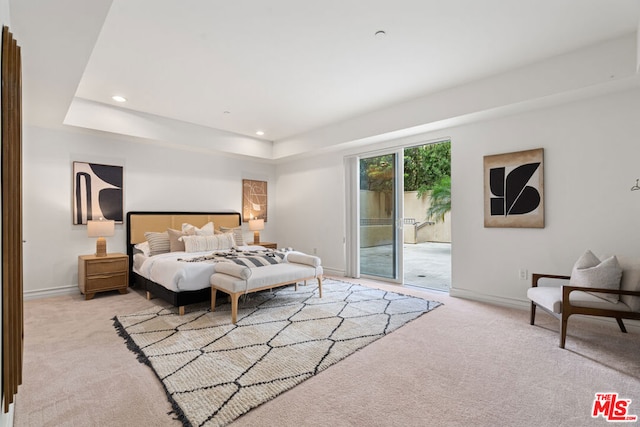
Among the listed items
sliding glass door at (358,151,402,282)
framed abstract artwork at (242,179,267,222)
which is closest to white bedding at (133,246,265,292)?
framed abstract artwork at (242,179,267,222)

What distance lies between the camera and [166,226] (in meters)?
5.06

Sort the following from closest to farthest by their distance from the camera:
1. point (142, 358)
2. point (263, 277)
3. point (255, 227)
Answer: point (142, 358), point (263, 277), point (255, 227)

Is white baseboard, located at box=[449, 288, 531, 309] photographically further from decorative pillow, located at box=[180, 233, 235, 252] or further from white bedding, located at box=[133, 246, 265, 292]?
decorative pillow, located at box=[180, 233, 235, 252]

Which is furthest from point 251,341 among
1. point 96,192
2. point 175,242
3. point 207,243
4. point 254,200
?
point 254,200

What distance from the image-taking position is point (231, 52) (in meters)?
2.94

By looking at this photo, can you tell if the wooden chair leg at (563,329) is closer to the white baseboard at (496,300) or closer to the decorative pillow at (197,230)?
the white baseboard at (496,300)

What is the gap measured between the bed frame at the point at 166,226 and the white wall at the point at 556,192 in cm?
345

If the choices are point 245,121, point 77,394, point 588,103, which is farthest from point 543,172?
point 77,394

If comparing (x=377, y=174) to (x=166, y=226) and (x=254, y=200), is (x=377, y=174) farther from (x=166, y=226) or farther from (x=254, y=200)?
(x=166, y=226)

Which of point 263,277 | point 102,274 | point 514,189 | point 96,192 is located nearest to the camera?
point 263,277

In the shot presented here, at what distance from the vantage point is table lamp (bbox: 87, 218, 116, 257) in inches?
160

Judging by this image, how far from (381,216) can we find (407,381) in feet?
11.2

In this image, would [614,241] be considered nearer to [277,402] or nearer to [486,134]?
[486,134]

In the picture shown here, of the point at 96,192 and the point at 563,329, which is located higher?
the point at 96,192
